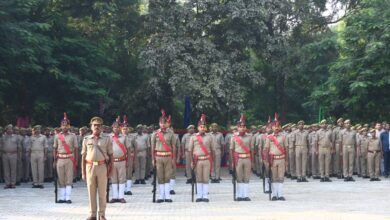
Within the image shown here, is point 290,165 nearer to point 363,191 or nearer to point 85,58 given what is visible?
point 363,191

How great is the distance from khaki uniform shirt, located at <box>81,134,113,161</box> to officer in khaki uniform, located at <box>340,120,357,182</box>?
13681 mm

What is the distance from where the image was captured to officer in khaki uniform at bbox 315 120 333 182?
25516 millimetres

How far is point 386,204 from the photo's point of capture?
692 inches

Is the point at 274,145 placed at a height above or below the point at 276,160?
above

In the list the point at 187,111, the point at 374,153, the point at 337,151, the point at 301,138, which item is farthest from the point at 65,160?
the point at 187,111

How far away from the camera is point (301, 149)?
25.9m

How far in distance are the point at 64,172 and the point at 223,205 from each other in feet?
13.7

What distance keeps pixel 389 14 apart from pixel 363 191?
1354cm

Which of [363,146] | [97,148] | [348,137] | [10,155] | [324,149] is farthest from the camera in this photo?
[363,146]

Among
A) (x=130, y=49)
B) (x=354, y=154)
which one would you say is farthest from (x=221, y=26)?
(x=354, y=154)

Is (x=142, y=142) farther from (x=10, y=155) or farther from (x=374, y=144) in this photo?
(x=374, y=144)

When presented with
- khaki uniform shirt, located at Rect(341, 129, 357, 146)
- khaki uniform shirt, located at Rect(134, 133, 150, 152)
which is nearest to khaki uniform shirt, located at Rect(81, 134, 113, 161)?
khaki uniform shirt, located at Rect(134, 133, 150, 152)

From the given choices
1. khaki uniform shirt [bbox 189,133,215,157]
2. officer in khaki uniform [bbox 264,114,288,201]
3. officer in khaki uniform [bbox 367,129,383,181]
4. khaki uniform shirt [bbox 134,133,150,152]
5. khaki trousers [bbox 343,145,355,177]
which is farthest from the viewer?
officer in khaki uniform [bbox 367,129,383,181]

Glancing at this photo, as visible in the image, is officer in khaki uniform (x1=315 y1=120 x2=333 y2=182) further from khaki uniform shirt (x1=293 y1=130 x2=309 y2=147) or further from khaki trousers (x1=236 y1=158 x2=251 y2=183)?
khaki trousers (x1=236 y1=158 x2=251 y2=183)
